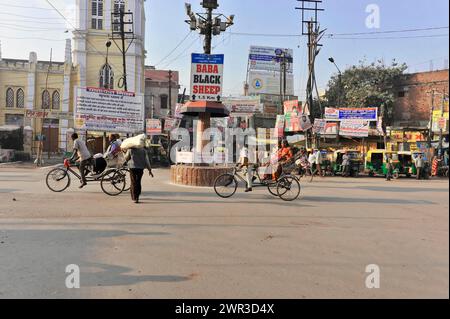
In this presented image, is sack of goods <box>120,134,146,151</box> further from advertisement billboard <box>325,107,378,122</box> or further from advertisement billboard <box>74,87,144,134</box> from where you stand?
advertisement billboard <box>325,107,378,122</box>

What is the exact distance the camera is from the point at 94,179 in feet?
38.1

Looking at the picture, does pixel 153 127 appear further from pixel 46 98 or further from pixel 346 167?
pixel 46 98

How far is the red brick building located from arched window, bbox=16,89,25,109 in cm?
3765

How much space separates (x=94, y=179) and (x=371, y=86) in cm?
3612

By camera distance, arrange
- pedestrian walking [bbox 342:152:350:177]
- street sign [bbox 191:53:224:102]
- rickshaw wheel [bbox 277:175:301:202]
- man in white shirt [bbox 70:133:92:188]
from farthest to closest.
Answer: pedestrian walking [bbox 342:152:350:177], street sign [bbox 191:53:224:102], man in white shirt [bbox 70:133:92:188], rickshaw wheel [bbox 277:175:301:202]

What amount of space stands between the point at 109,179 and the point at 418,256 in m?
9.37

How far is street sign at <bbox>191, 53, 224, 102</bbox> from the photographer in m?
14.5

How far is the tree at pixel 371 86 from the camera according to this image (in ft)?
132

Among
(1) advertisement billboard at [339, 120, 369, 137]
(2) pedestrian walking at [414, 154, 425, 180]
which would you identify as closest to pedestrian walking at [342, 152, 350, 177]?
(2) pedestrian walking at [414, 154, 425, 180]

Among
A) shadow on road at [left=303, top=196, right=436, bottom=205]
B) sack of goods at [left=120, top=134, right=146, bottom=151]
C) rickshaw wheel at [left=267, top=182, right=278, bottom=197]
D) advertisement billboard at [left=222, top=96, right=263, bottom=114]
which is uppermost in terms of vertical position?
advertisement billboard at [left=222, top=96, right=263, bottom=114]

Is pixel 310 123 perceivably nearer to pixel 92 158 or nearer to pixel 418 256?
pixel 92 158

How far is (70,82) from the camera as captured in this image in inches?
1661

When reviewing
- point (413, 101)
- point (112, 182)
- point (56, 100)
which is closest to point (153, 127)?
point (56, 100)

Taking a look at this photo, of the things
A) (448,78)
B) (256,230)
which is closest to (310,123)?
(256,230)
